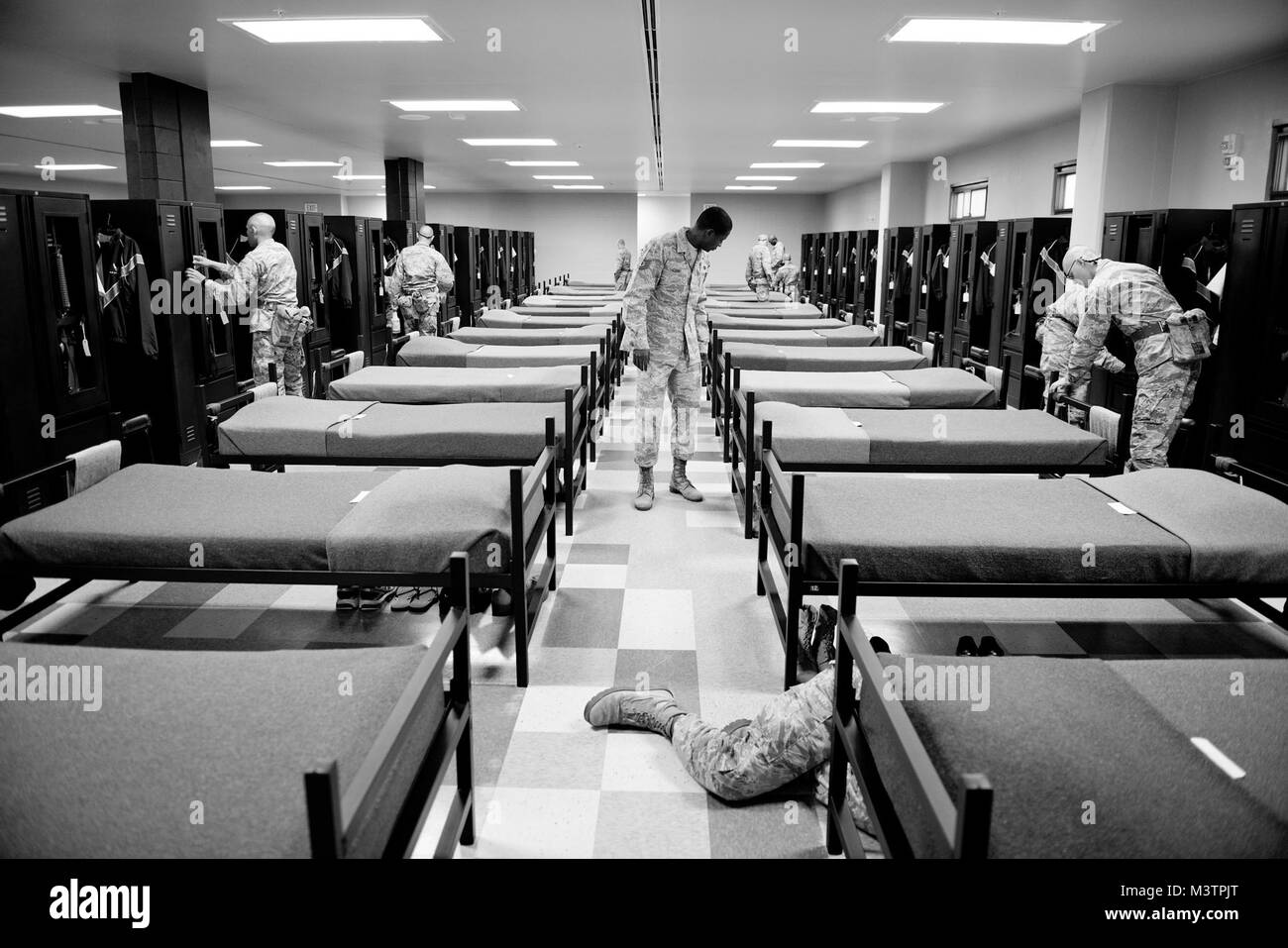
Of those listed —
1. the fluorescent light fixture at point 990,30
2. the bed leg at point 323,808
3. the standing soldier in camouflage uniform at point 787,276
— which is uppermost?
the fluorescent light fixture at point 990,30

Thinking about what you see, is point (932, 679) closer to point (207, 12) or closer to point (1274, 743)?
point (1274, 743)

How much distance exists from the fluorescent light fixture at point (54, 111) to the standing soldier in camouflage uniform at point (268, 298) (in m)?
3.32

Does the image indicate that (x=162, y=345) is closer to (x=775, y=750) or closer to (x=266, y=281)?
(x=266, y=281)

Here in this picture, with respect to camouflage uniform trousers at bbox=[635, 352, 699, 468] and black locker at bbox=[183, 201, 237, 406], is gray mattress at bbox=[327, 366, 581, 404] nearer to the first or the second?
camouflage uniform trousers at bbox=[635, 352, 699, 468]

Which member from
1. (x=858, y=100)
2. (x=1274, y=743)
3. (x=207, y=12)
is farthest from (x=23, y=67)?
(x=1274, y=743)

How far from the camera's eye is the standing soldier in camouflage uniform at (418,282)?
1091 cm

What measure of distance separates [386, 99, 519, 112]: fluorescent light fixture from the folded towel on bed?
6174mm

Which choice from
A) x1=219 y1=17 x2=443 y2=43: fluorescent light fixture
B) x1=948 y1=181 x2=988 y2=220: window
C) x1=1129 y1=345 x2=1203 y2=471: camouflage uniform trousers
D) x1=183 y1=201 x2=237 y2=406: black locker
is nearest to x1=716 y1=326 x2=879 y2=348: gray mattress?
x1=1129 y1=345 x2=1203 y2=471: camouflage uniform trousers

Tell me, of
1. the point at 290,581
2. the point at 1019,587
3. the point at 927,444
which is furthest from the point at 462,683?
the point at 927,444

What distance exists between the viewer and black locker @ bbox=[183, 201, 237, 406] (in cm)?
691

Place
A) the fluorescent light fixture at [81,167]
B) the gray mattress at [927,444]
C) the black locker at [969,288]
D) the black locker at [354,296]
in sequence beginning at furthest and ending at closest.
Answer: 1. the fluorescent light fixture at [81,167]
2. the black locker at [354,296]
3. the black locker at [969,288]
4. the gray mattress at [927,444]

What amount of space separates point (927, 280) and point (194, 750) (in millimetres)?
9957

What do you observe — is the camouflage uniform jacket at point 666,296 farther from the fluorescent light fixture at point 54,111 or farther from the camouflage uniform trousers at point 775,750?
the fluorescent light fixture at point 54,111

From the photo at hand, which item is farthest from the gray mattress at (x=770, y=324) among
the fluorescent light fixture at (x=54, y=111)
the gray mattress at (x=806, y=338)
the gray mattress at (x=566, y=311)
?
the fluorescent light fixture at (x=54, y=111)
